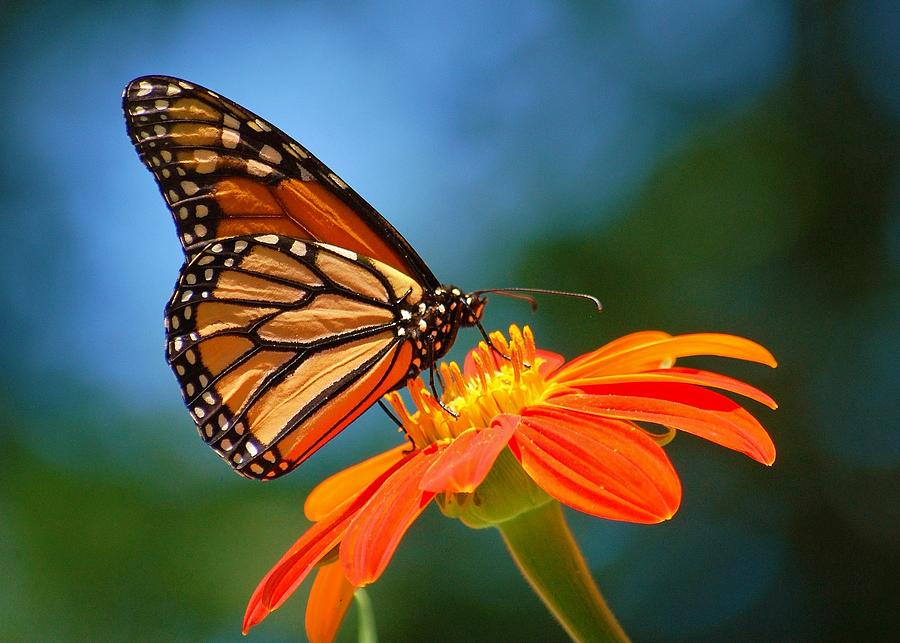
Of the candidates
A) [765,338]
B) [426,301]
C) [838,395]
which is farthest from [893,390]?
[426,301]

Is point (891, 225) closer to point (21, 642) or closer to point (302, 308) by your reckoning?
point (302, 308)

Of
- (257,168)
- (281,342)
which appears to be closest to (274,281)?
(281,342)

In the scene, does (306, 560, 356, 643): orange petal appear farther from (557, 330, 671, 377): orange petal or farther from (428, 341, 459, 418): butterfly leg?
(557, 330, 671, 377): orange petal

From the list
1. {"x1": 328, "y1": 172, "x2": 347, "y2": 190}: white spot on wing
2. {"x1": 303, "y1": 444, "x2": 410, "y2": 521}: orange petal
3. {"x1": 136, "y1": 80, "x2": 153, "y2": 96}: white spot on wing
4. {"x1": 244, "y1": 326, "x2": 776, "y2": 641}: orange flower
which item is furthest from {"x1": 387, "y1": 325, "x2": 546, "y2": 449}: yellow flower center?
{"x1": 136, "y1": 80, "x2": 153, "y2": 96}: white spot on wing

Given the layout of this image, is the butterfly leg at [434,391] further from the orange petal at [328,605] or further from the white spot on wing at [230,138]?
the white spot on wing at [230,138]

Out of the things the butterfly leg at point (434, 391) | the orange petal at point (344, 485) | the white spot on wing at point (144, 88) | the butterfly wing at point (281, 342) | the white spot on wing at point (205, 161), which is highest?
the white spot on wing at point (144, 88)

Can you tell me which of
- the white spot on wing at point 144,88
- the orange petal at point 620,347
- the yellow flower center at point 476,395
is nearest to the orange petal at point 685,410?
the yellow flower center at point 476,395
